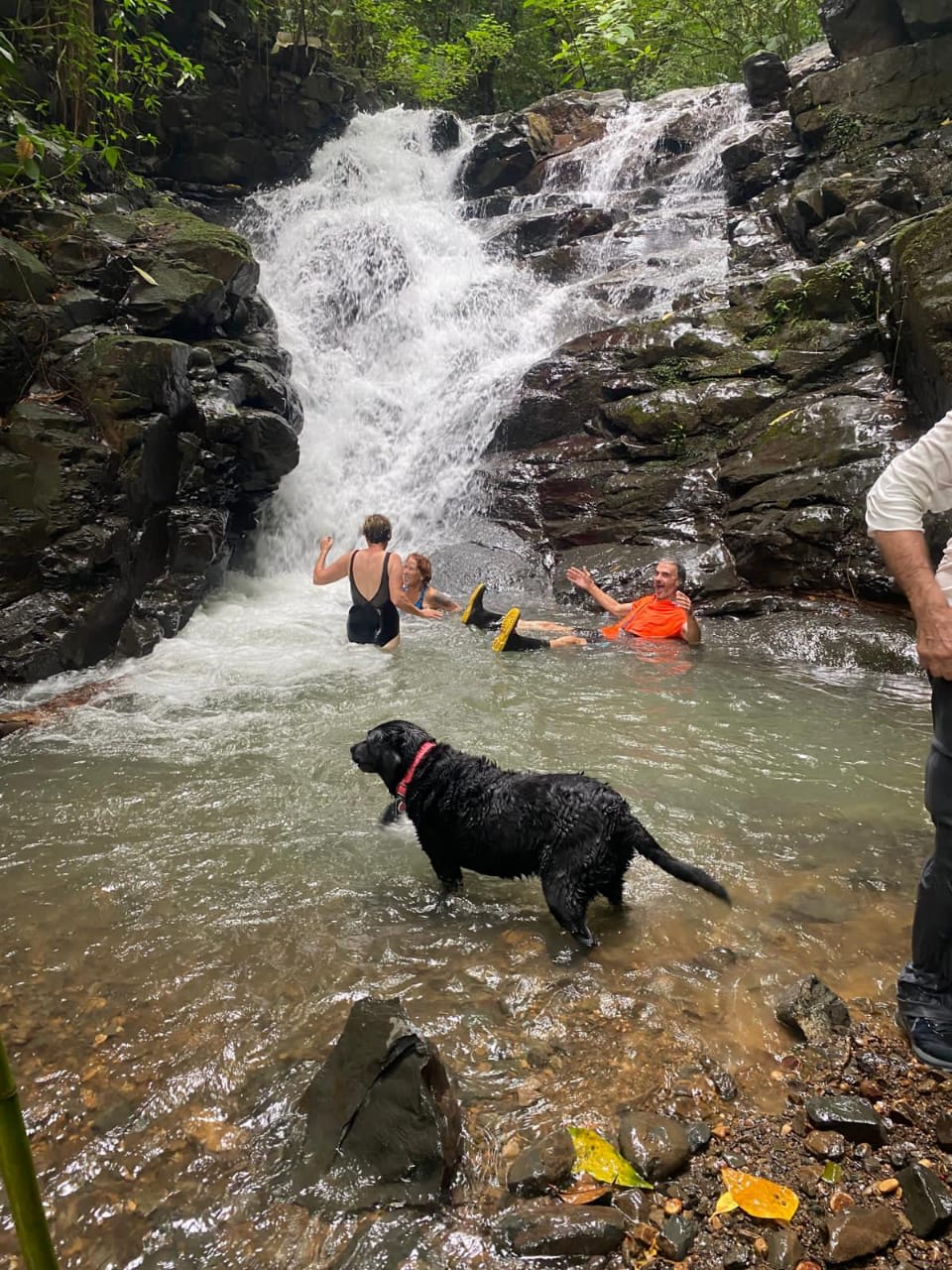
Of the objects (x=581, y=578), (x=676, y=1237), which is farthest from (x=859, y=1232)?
(x=581, y=578)

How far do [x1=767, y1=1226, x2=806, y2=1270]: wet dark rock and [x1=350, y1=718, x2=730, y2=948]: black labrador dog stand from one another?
1365 mm

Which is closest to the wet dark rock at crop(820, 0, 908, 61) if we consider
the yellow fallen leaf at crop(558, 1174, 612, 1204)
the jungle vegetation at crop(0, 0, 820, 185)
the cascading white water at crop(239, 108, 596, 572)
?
the jungle vegetation at crop(0, 0, 820, 185)

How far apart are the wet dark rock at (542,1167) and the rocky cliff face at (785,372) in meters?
6.92

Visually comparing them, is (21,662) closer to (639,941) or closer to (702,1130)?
(639,941)

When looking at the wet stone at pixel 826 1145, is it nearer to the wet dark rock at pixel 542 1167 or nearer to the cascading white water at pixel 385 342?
the wet dark rock at pixel 542 1167

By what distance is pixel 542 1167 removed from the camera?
2.09 m

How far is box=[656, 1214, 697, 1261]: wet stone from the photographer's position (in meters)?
1.84

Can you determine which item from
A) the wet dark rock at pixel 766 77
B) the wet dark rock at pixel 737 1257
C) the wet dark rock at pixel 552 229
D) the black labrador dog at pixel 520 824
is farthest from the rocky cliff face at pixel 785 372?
the wet dark rock at pixel 737 1257

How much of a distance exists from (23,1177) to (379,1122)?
4.87 ft

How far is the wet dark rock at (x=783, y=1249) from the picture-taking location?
179 cm

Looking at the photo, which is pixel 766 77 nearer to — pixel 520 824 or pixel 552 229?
pixel 552 229

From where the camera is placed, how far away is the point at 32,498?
765cm

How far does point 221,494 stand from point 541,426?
17.7 ft

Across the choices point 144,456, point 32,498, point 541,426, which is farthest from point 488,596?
point 32,498
